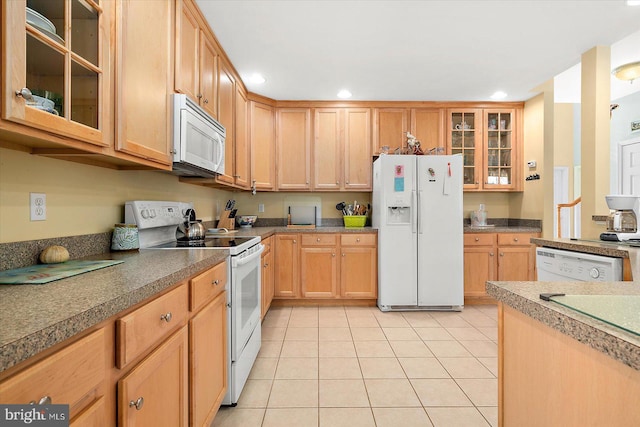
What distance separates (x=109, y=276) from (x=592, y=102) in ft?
11.8

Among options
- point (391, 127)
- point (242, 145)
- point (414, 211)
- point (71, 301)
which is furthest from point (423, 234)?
point (71, 301)

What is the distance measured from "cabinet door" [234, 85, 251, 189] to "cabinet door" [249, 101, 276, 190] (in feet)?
0.31

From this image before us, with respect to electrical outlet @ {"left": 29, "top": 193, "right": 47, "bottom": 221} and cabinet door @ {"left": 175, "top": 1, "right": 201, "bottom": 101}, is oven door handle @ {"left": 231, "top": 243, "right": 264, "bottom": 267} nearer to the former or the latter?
electrical outlet @ {"left": 29, "top": 193, "right": 47, "bottom": 221}

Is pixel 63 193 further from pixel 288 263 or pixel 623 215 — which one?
pixel 623 215

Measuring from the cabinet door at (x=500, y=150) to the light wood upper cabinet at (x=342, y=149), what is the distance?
154 cm

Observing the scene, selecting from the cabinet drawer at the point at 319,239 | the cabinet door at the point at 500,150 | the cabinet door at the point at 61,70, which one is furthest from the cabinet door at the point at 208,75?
the cabinet door at the point at 500,150

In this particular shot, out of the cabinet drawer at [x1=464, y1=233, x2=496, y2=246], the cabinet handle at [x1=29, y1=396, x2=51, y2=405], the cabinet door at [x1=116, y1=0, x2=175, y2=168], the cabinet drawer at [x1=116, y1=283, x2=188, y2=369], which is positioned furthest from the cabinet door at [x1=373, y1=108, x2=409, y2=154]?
the cabinet handle at [x1=29, y1=396, x2=51, y2=405]

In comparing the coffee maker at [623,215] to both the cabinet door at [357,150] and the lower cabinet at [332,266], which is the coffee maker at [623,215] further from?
the cabinet door at [357,150]

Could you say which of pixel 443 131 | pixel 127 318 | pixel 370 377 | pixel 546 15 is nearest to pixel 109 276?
pixel 127 318

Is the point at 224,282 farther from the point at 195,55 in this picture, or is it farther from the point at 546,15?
the point at 546,15

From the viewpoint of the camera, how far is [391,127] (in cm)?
394

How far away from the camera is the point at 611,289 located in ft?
3.04

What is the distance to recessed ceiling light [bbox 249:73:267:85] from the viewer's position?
3.19 m

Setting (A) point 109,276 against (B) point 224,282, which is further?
(B) point 224,282
